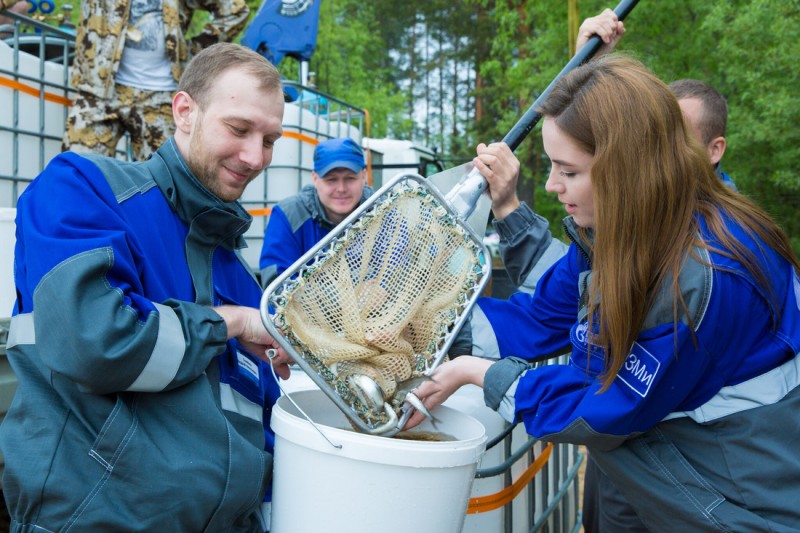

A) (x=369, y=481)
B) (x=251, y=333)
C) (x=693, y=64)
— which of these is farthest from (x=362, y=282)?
(x=693, y=64)

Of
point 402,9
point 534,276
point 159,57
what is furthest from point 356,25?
point 534,276

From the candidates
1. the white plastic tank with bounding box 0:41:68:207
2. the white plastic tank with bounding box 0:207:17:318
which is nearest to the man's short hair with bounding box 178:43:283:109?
the white plastic tank with bounding box 0:207:17:318

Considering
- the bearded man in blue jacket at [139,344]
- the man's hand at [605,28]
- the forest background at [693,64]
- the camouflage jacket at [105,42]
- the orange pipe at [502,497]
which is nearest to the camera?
the bearded man in blue jacket at [139,344]

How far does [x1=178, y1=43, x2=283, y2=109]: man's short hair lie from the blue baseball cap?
235 centimetres

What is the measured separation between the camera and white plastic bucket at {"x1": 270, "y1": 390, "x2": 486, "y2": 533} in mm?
1547

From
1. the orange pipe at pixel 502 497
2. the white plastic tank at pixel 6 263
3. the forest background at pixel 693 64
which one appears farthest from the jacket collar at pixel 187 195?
the forest background at pixel 693 64

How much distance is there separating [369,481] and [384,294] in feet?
1.36

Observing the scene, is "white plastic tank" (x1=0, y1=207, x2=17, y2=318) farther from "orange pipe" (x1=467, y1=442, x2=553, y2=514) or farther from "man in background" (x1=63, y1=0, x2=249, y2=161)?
"orange pipe" (x1=467, y1=442, x2=553, y2=514)

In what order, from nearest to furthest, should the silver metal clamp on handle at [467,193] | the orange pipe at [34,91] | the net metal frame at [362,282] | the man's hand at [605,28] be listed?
the net metal frame at [362,282] → the silver metal clamp on handle at [467,193] → the man's hand at [605,28] → the orange pipe at [34,91]

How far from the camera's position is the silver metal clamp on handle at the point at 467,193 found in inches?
77.7

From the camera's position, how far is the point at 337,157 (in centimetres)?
425

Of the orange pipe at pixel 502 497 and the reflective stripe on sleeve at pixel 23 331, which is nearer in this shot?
the reflective stripe on sleeve at pixel 23 331

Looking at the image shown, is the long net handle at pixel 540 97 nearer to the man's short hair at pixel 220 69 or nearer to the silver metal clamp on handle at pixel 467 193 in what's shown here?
the silver metal clamp on handle at pixel 467 193

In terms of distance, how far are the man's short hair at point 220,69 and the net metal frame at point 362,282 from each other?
0.41 meters
